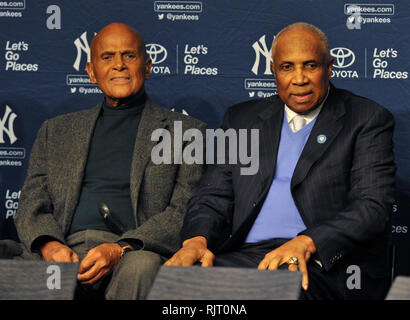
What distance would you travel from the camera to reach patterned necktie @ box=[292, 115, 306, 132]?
3434 mm

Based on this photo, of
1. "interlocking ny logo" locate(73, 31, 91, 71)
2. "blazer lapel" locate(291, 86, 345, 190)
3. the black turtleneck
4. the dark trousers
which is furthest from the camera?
"interlocking ny logo" locate(73, 31, 91, 71)

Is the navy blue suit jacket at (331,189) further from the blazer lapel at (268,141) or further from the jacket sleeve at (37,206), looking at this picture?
the jacket sleeve at (37,206)

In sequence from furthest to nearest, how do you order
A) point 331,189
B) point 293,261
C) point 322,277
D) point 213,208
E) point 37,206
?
point 37,206, point 213,208, point 331,189, point 322,277, point 293,261

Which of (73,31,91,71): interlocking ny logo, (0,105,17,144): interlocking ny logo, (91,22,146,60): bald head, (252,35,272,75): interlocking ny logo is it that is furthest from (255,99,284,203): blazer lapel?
(0,105,17,144): interlocking ny logo

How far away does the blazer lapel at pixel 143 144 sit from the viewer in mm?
3578

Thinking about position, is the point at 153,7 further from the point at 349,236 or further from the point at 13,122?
the point at 349,236

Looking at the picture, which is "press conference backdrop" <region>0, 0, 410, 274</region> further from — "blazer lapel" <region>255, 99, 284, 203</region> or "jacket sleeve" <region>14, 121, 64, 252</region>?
"blazer lapel" <region>255, 99, 284, 203</region>

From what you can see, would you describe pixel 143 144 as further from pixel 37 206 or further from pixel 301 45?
pixel 301 45

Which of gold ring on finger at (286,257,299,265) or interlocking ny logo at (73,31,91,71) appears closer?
gold ring on finger at (286,257,299,265)

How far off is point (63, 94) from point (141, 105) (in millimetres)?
885

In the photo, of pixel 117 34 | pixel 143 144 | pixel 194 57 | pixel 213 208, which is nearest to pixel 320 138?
pixel 213 208

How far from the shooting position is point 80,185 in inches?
144

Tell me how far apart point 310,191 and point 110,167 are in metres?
1.07

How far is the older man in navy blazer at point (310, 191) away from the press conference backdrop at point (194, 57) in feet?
3.15
